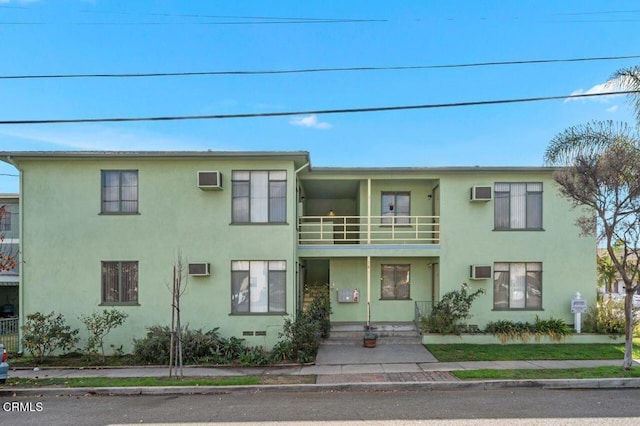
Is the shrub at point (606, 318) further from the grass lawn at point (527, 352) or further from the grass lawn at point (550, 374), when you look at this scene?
the grass lawn at point (550, 374)

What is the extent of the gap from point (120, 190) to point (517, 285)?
13337 millimetres

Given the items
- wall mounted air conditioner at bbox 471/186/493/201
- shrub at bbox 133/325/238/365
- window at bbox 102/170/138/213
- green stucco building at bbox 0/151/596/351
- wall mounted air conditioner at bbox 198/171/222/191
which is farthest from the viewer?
wall mounted air conditioner at bbox 471/186/493/201

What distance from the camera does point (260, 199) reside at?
12305 millimetres

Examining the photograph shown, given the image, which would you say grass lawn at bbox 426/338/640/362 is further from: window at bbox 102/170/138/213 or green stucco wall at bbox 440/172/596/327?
window at bbox 102/170/138/213

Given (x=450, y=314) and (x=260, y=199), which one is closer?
(x=260, y=199)

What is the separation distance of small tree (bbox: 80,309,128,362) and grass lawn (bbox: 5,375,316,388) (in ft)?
6.62

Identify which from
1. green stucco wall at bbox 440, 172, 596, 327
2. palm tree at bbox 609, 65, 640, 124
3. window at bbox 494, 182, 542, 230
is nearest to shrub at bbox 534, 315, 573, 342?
green stucco wall at bbox 440, 172, 596, 327

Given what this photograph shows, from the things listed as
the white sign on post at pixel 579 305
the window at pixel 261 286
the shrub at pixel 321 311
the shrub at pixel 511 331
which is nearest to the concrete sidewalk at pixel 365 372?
the shrub at pixel 321 311

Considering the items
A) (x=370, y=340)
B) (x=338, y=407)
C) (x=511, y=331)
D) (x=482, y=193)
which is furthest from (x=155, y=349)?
(x=482, y=193)

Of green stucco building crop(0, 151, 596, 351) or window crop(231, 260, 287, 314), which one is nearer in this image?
green stucco building crop(0, 151, 596, 351)

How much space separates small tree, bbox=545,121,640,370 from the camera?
29.8 ft

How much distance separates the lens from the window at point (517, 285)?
1373 cm

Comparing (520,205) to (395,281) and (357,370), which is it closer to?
(395,281)

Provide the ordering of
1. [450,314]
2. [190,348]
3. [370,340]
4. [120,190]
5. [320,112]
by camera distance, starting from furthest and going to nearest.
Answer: [450,314] → [370,340] → [120,190] → [190,348] → [320,112]
